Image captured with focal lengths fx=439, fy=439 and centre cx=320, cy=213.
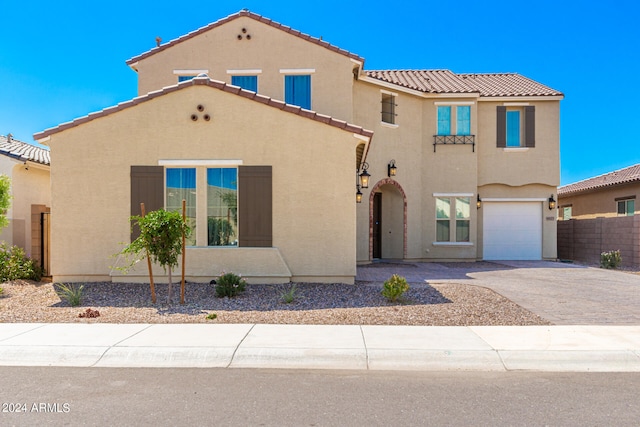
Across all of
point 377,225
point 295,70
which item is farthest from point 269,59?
point 377,225

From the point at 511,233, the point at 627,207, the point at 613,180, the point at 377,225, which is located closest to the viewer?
the point at 377,225

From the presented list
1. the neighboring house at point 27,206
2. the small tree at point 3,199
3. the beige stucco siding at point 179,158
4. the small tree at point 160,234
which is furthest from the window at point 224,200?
the neighboring house at point 27,206

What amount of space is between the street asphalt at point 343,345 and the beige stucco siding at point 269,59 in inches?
A: 365

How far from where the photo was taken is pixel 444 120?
672 inches

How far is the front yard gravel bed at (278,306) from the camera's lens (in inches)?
298

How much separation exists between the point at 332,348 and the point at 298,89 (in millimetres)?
10534

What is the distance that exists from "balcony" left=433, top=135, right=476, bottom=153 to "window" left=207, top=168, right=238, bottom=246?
948cm

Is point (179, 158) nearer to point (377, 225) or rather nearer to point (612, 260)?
point (377, 225)

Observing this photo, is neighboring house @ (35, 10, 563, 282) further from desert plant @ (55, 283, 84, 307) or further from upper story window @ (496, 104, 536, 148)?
desert plant @ (55, 283, 84, 307)

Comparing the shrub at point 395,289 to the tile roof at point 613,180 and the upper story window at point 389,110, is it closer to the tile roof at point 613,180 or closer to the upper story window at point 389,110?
the upper story window at point 389,110

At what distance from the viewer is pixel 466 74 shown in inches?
789

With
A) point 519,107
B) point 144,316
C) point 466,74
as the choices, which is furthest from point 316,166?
point 466,74

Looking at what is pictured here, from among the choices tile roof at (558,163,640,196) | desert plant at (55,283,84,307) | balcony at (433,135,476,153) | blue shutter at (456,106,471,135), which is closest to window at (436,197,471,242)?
balcony at (433,135,476,153)

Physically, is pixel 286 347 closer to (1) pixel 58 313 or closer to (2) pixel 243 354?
(2) pixel 243 354
